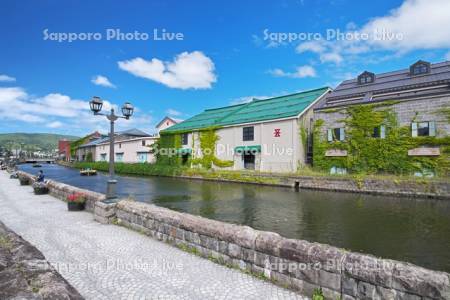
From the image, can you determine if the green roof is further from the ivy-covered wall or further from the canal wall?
the canal wall

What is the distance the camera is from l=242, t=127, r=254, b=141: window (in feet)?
91.2

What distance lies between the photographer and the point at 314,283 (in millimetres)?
3443

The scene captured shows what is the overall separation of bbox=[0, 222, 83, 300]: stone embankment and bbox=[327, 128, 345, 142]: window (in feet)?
74.6

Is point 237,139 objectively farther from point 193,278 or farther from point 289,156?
point 193,278

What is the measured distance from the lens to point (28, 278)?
276cm

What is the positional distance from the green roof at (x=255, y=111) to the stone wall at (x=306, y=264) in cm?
2129

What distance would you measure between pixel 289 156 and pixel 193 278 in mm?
21587

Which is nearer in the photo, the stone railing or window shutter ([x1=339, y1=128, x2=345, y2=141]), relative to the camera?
the stone railing

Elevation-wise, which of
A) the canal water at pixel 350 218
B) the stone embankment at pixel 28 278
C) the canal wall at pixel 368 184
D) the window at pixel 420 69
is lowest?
the canal water at pixel 350 218

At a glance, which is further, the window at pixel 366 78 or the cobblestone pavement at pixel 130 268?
the window at pixel 366 78

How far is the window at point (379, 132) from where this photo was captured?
19922mm

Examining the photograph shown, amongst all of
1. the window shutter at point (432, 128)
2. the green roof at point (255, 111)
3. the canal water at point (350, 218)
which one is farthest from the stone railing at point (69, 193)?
the window shutter at point (432, 128)

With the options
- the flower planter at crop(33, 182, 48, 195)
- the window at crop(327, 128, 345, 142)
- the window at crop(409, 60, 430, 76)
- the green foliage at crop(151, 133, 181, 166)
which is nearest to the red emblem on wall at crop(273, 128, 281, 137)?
the window at crop(327, 128, 345, 142)

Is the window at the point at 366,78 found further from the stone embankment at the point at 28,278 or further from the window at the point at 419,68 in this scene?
the stone embankment at the point at 28,278
